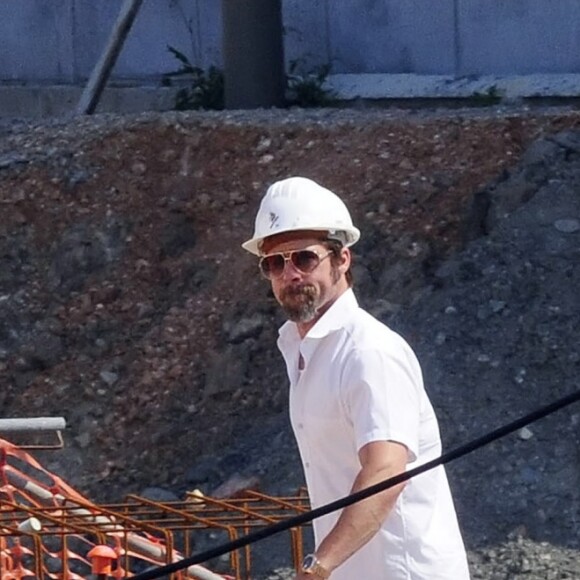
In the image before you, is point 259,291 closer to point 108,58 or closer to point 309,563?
point 108,58

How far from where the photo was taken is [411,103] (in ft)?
37.3

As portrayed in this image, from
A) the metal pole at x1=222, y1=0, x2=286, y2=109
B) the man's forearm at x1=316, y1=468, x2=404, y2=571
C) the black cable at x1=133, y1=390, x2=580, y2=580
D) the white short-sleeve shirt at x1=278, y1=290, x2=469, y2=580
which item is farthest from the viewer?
the metal pole at x1=222, y1=0, x2=286, y2=109

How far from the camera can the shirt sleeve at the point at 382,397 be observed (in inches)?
152

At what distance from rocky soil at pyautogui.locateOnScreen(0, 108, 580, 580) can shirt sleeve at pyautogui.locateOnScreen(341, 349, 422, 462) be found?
3.05 m

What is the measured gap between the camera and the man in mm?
3840

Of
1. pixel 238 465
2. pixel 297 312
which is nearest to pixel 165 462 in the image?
pixel 238 465

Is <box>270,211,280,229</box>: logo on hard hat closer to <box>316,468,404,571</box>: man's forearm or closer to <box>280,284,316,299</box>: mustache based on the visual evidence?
<box>280,284,316,299</box>: mustache

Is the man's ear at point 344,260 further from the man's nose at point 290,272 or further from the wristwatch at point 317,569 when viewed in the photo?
the wristwatch at point 317,569

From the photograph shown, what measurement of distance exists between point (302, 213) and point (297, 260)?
0.11 metres

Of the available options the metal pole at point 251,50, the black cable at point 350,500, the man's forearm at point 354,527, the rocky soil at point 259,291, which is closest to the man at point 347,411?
the man's forearm at point 354,527

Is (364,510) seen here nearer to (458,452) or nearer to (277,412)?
(458,452)

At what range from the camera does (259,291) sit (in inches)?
354

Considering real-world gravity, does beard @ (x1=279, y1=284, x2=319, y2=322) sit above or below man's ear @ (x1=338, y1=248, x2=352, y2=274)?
below

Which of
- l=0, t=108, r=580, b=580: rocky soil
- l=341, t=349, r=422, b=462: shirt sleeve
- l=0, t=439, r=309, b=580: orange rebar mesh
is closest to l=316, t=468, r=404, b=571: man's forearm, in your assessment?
l=341, t=349, r=422, b=462: shirt sleeve
